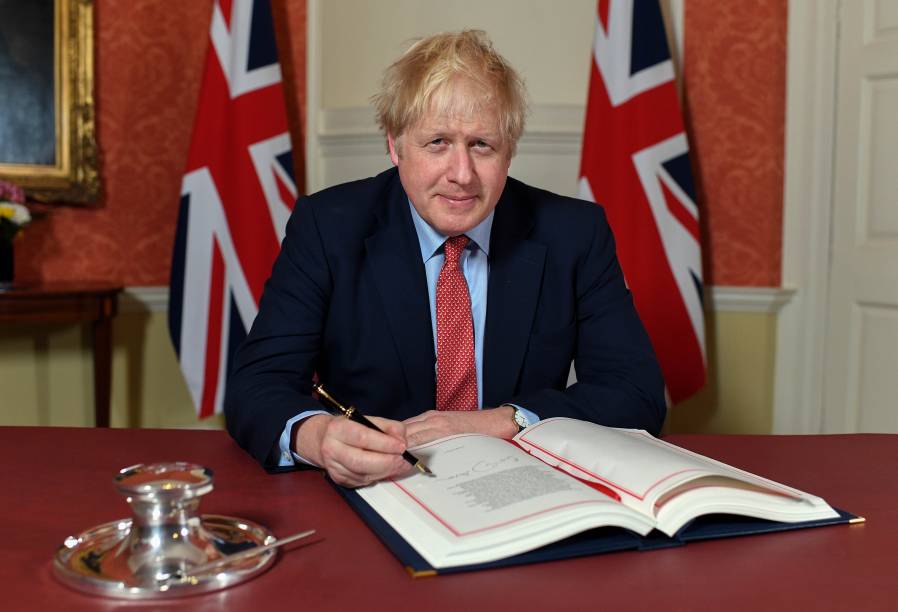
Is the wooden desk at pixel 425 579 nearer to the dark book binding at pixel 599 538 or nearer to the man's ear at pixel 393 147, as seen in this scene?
the dark book binding at pixel 599 538

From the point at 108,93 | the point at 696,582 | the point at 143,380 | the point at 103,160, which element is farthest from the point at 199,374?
the point at 696,582

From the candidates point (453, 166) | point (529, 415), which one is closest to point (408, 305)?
point (453, 166)

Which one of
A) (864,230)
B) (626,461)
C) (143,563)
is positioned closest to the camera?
(143,563)

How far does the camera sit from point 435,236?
1922 millimetres

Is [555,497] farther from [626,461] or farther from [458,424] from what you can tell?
[458,424]

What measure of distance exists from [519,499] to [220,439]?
674 mm

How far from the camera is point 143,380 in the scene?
4.04 metres

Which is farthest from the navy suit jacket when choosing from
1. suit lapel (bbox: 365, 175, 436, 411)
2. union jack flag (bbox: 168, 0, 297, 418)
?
union jack flag (bbox: 168, 0, 297, 418)

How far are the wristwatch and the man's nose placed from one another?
45 centimetres

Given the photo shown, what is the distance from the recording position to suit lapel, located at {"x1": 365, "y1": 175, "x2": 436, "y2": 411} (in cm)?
186

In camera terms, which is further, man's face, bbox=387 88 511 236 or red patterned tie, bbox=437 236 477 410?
red patterned tie, bbox=437 236 477 410

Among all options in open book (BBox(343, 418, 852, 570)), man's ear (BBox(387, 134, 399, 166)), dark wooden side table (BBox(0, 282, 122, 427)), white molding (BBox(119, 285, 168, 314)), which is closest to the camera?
open book (BBox(343, 418, 852, 570))

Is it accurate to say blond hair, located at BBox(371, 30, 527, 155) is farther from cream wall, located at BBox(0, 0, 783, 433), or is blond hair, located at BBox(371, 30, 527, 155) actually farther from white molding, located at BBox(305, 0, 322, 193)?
white molding, located at BBox(305, 0, 322, 193)

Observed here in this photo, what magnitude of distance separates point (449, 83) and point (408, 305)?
0.43 meters
